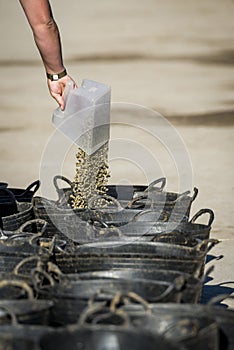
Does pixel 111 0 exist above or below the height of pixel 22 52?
above

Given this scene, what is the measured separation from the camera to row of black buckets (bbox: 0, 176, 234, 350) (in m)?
3.42

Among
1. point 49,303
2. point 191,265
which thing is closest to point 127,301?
point 49,303

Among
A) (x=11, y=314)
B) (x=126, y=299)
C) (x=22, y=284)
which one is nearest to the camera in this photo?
(x=11, y=314)

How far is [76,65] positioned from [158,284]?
27.0 feet

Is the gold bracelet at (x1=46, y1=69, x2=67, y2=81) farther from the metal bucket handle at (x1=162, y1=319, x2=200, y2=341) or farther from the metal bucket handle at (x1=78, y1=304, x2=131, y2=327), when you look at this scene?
the metal bucket handle at (x1=162, y1=319, x2=200, y2=341)

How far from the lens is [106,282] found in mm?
4016

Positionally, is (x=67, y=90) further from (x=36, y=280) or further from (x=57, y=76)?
(x=36, y=280)

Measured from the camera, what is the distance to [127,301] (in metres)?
3.71

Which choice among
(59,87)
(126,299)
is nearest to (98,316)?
(126,299)

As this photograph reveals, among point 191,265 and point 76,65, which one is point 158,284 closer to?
point 191,265

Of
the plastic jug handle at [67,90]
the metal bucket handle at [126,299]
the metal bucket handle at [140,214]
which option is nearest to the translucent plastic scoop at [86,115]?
the plastic jug handle at [67,90]

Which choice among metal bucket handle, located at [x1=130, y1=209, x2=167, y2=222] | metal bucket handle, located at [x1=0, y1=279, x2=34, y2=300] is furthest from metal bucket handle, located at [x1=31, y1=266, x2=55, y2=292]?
metal bucket handle, located at [x1=130, y1=209, x2=167, y2=222]

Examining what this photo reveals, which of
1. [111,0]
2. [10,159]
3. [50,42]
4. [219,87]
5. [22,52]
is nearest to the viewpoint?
[50,42]

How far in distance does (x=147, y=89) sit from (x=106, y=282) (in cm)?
767
